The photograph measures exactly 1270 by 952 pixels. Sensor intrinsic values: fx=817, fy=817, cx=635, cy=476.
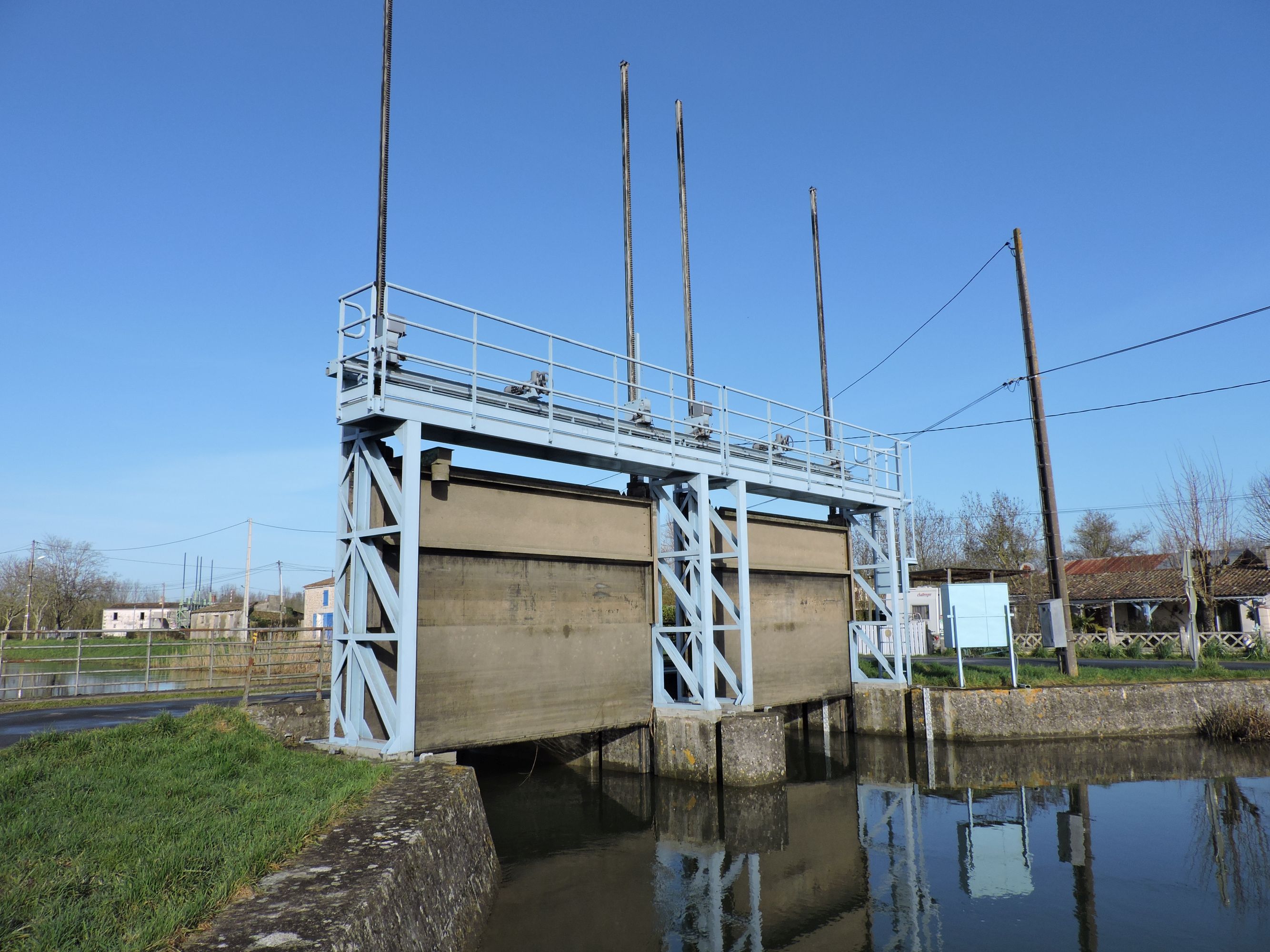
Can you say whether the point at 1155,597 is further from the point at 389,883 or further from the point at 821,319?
the point at 389,883

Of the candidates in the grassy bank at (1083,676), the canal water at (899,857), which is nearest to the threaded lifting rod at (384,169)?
the canal water at (899,857)

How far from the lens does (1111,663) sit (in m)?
28.3

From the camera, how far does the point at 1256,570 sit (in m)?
40.0

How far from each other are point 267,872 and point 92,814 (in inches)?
78.7

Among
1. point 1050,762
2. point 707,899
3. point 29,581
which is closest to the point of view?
point 707,899

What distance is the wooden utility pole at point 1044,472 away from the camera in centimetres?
1906

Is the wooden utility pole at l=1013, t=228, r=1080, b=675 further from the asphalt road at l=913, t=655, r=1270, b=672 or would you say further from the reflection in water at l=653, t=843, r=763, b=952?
the reflection in water at l=653, t=843, r=763, b=952

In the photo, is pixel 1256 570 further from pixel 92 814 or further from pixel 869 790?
pixel 92 814

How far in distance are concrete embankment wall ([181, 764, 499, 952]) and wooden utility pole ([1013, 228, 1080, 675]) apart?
50.5 feet

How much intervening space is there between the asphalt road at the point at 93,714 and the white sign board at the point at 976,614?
13488mm

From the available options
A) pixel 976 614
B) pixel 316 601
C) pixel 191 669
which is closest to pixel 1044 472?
pixel 976 614

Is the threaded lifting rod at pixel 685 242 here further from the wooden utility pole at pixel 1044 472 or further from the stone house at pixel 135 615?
the stone house at pixel 135 615

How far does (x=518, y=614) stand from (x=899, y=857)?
19.5ft

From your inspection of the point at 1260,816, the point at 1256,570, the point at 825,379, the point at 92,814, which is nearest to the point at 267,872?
the point at 92,814
